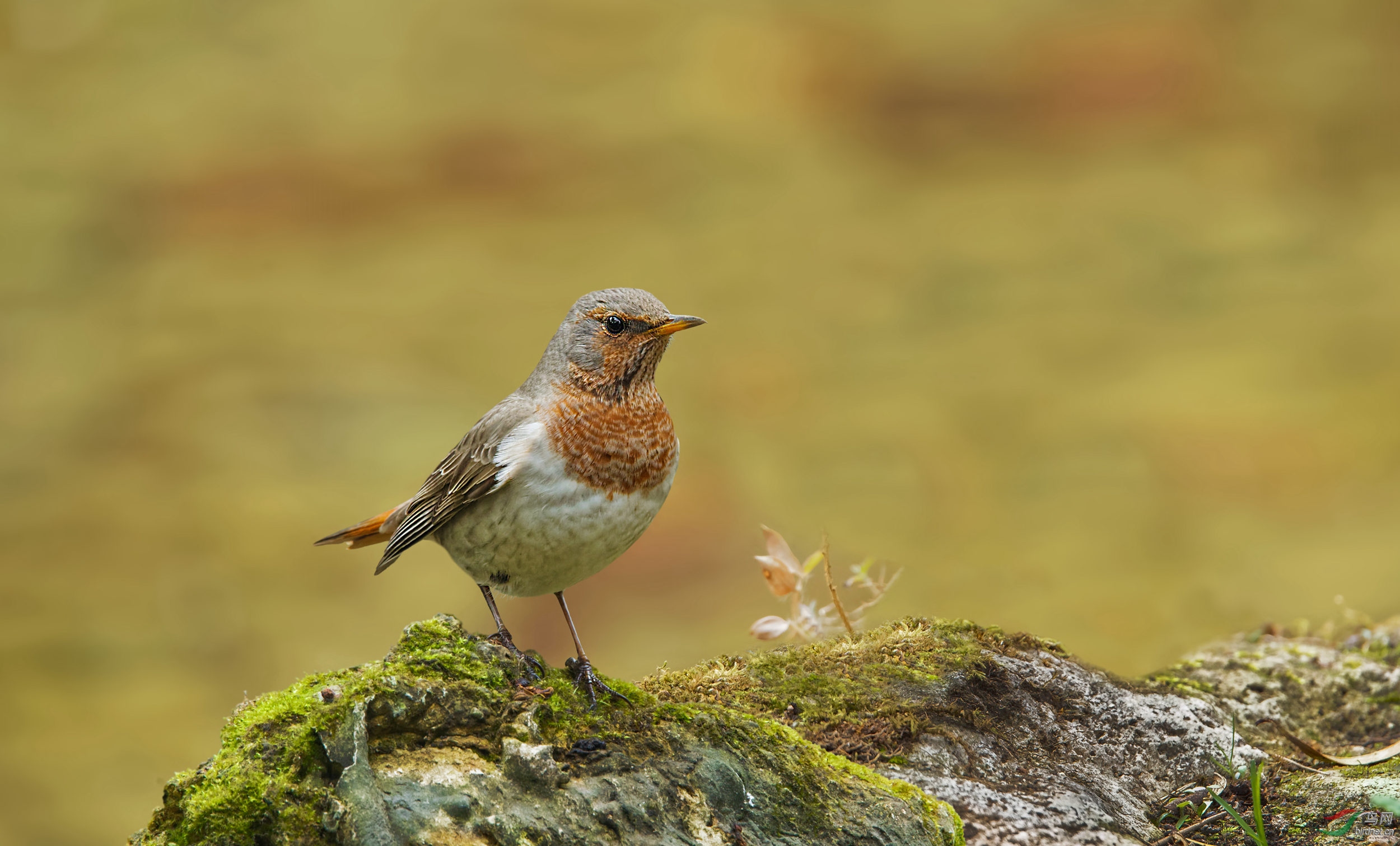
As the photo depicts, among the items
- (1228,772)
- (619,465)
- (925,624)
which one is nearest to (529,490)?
(619,465)

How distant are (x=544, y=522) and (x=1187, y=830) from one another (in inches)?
102

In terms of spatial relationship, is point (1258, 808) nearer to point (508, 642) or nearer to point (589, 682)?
point (589, 682)

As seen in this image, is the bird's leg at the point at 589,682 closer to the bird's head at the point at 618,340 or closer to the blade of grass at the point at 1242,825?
the bird's head at the point at 618,340

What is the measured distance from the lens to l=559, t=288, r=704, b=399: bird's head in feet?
15.7

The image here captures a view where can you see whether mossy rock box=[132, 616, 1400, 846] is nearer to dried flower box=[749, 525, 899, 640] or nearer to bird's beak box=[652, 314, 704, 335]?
dried flower box=[749, 525, 899, 640]

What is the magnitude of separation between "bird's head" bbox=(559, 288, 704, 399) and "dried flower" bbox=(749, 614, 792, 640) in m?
1.24

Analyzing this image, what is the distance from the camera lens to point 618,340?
480cm

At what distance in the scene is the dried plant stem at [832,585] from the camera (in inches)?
197

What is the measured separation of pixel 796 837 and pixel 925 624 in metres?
1.77

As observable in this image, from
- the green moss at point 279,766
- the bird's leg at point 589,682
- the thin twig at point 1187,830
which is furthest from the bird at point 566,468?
the thin twig at point 1187,830

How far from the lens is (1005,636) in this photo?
16.4 feet

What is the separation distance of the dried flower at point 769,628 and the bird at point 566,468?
31.3 inches

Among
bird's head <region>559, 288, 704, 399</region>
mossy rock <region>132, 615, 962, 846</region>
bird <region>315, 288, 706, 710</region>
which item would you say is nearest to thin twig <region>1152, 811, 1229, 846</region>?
mossy rock <region>132, 615, 962, 846</region>

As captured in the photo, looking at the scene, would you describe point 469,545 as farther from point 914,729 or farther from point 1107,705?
point 1107,705
